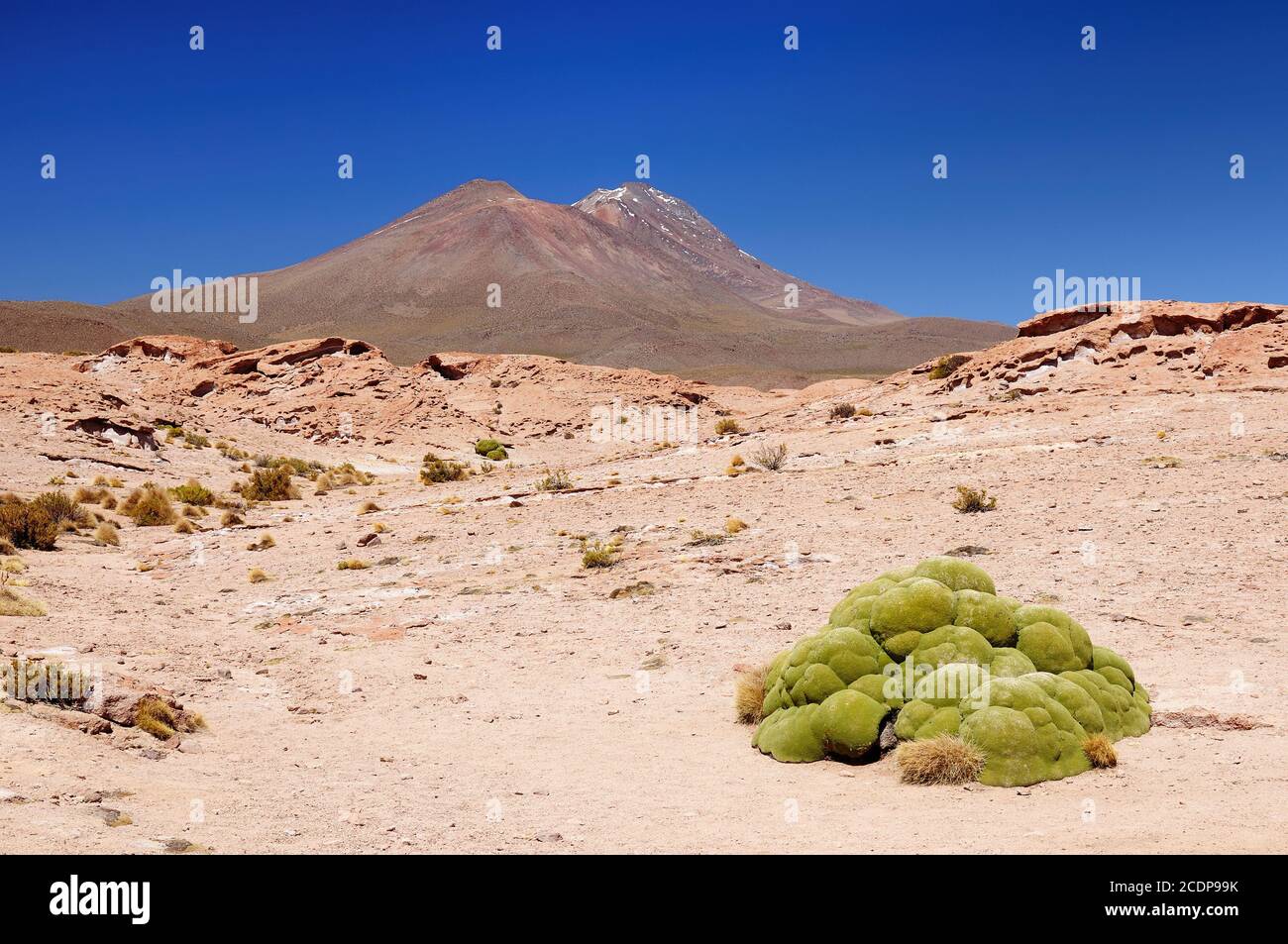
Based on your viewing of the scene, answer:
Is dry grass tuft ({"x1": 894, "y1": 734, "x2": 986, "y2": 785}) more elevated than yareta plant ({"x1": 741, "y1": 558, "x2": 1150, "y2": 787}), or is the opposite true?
yareta plant ({"x1": 741, "y1": 558, "x2": 1150, "y2": 787})

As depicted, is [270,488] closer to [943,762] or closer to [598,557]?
[598,557]

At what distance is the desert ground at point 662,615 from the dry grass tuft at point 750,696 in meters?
0.27

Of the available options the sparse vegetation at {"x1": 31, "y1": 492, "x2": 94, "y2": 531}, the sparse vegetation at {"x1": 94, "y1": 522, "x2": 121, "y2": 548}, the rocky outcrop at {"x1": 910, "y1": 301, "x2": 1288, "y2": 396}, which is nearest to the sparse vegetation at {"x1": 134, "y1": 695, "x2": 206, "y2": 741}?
the sparse vegetation at {"x1": 94, "y1": 522, "x2": 121, "y2": 548}

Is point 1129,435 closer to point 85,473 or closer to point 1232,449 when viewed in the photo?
point 1232,449

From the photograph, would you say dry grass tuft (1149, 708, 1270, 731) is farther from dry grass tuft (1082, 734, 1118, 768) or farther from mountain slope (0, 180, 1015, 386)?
mountain slope (0, 180, 1015, 386)

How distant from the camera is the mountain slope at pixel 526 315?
110m

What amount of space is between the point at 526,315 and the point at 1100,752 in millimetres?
127819

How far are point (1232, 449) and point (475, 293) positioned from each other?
134m

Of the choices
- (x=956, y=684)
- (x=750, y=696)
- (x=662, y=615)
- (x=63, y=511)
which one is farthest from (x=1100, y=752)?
(x=63, y=511)

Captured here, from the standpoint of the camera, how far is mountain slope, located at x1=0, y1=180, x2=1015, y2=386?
→ 110 meters

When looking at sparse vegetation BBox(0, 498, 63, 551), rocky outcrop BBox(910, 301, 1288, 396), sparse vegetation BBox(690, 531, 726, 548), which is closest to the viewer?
sparse vegetation BBox(690, 531, 726, 548)

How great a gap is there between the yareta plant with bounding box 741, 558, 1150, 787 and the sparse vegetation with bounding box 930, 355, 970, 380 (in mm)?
21199

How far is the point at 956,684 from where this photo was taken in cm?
673

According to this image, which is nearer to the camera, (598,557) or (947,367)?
(598,557)
